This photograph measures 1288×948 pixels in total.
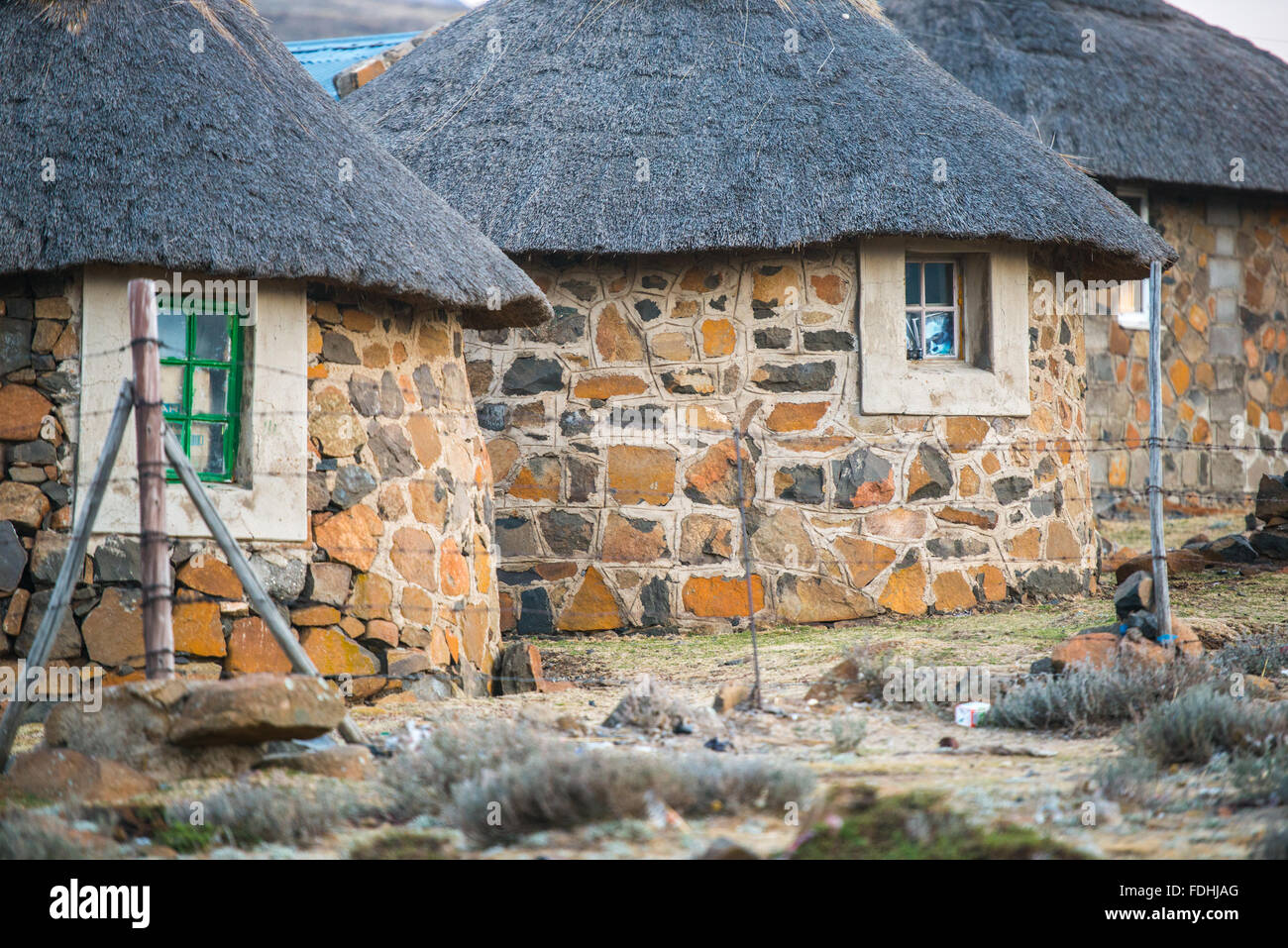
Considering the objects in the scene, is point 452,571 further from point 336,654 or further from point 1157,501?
point 1157,501

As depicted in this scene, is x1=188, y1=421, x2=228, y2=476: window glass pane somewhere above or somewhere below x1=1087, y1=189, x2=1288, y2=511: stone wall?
below

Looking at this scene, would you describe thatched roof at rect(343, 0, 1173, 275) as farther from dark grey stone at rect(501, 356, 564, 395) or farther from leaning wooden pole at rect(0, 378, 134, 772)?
leaning wooden pole at rect(0, 378, 134, 772)

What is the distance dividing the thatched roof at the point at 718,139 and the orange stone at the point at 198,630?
3.56 metres

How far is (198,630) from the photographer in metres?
6.66

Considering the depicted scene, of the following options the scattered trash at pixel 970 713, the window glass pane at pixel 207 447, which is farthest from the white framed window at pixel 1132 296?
the window glass pane at pixel 207 447

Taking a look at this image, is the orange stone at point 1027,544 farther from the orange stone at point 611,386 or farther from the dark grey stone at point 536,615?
the dark grey stone at point 536,615

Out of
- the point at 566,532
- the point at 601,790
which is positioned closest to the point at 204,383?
the point at 566,532

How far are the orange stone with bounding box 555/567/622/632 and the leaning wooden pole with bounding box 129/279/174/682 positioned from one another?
14.8ft

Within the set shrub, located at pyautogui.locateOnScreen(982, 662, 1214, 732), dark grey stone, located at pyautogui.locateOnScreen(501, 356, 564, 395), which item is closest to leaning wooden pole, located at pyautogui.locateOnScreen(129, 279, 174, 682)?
shrub, located at pyautogui.locateOnScreen(982, 662, 1214, 732)

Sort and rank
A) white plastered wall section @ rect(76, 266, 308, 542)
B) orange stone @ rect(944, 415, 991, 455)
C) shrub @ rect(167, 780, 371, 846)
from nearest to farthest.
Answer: shrub @ rect(167, 780, 371, 846)
white plastered wall section @ rect(76, 266, 308, 542)
orange stone @ rect(944, 415, 991, 455)

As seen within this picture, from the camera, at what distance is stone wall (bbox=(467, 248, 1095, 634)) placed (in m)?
9.52
